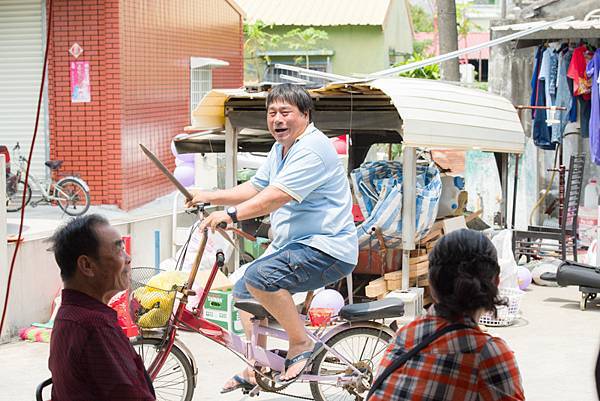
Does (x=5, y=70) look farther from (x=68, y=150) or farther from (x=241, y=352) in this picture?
(x=241, y=352)

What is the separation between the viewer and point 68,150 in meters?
14.4

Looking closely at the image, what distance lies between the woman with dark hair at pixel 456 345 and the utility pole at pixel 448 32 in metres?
13.8

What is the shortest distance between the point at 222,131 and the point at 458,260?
280 inches

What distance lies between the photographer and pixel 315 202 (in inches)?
236

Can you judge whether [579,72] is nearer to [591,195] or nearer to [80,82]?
[591,195]

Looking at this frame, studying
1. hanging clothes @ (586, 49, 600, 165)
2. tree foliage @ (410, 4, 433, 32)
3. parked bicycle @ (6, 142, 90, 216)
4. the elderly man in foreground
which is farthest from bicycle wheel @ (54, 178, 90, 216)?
tree foliage @ (410, 4, 433, 32)

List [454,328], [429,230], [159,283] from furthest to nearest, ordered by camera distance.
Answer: [429,230]
[159,283]
[454,328]

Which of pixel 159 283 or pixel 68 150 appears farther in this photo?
pixel 68 150

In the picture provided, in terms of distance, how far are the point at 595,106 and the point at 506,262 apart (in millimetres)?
3658

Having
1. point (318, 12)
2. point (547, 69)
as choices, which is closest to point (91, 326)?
point (547, 69)

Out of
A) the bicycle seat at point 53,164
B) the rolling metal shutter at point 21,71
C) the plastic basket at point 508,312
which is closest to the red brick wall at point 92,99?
the bicycle seat at point 53,164

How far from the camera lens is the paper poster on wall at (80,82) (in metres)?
14.2

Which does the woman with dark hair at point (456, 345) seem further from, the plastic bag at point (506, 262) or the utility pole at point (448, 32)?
the utility pole at point (448, 32)

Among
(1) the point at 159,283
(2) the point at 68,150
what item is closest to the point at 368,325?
(1) the point at 159,283
